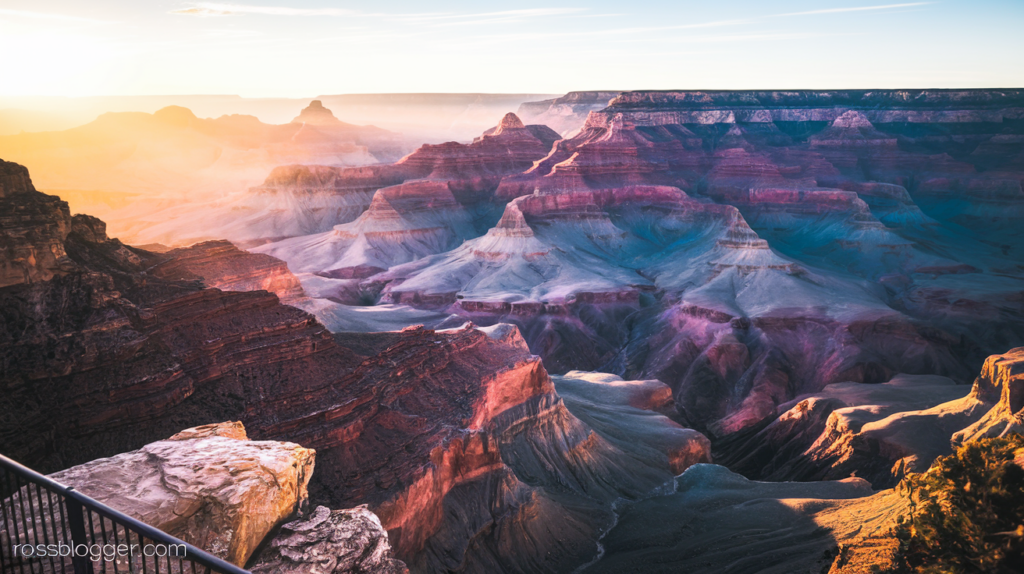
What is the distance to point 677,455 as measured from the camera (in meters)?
45.8

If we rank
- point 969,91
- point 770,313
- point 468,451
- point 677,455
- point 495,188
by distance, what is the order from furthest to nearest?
point 969,91, point 495,188, point 770,313, point 677,455, point 468,451

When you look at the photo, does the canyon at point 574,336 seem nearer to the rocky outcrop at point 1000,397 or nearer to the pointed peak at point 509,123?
the rocky outcrop at point 1000,397

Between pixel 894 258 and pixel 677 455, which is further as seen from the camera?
pixel 894 258

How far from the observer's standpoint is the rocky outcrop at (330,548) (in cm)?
1405

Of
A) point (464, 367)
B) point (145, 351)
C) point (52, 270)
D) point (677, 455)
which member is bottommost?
point (677, 455)

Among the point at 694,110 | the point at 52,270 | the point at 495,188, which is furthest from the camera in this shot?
the point at 694,110

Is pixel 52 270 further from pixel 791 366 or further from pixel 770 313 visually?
pixel 770 313

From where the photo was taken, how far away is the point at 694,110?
6275 inches

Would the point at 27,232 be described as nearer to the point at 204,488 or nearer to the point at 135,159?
the point at 204,488

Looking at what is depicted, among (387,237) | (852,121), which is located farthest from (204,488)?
(852,121)

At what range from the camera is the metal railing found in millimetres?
7973

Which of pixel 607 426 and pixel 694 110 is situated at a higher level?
pixel 694 110

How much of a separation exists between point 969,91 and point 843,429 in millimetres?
137664

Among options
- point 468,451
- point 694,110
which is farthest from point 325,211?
point 468,451
